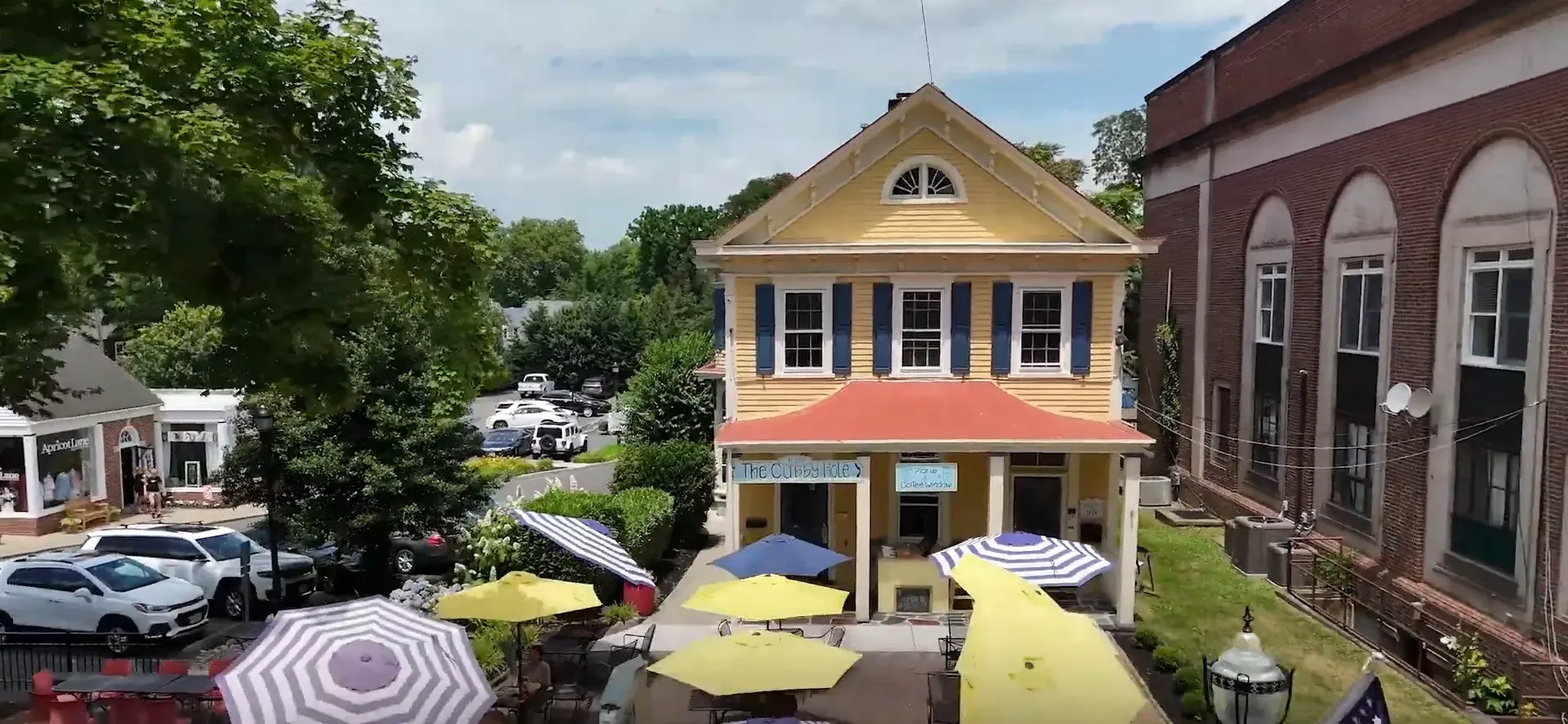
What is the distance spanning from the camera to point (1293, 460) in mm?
20672

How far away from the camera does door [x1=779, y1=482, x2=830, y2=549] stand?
17562 mm

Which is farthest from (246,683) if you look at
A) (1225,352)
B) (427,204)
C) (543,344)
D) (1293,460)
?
(543,344)

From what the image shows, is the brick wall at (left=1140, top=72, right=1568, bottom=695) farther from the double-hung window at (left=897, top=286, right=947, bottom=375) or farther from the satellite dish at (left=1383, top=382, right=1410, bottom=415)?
the double-hung window at (left=897, top=286, right=947, bottom=375)

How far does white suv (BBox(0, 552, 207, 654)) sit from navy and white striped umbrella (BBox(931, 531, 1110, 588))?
40.2 ft

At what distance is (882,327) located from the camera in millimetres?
17047

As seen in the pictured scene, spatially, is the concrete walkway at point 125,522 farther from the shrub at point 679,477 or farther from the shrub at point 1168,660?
the shrub at point 1168,660

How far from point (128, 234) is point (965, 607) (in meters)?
13.5

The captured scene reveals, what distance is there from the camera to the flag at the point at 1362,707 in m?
6.37

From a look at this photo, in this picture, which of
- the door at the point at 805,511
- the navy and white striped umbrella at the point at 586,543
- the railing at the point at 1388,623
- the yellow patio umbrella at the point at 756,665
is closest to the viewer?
the yellow patio umbrella at the point at 756,665

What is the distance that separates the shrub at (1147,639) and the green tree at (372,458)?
40.1 ft

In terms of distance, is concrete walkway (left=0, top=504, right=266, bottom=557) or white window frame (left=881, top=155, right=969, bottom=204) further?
concrete walkway (left=0, top=504, right=266, bottom=557)

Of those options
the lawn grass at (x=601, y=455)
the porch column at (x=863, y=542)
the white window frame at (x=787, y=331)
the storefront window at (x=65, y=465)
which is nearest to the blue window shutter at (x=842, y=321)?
the white window frame at (x=787, y=331)

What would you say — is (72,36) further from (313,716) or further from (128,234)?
(313,716)

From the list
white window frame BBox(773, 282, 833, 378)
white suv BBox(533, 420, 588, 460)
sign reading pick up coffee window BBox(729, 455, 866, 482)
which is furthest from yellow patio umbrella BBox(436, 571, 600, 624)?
white suv BBox(533, 420, 588, 460)
